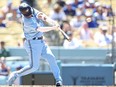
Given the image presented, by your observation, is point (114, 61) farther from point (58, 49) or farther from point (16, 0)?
point (16, 0)

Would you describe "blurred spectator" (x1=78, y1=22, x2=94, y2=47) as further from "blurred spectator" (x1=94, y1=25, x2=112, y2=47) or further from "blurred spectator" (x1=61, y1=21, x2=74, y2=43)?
"blurred spectator" (x1=61, y1=21, x2=74, y2=43)

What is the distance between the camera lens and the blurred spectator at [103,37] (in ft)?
45.5

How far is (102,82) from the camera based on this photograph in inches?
430

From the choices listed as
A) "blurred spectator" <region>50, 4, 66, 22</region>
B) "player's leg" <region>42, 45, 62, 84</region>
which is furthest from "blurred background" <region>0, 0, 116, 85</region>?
"player's leg" <region>42, 45, 62, 84</region>

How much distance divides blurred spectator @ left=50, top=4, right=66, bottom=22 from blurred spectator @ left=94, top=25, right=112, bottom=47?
4.42 ft

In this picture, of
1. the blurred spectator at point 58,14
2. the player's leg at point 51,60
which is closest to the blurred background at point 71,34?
the blurred spectator at point 58,14

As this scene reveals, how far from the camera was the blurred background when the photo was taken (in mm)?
12078

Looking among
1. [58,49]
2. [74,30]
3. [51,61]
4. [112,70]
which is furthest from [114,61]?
[51,61]

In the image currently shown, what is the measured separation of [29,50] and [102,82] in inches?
142

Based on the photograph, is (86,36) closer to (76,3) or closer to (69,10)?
(69,10)

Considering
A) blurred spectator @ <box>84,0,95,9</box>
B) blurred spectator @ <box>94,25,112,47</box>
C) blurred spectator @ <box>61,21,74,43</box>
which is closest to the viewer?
blurred spectator @ <box>94,25,112,47</box>

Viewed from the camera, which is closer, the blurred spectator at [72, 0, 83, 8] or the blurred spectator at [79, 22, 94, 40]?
the blurred spectator at [79, 22, 94, 40]

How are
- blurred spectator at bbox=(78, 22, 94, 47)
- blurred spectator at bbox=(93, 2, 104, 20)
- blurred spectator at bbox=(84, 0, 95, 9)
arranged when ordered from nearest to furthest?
blurred spectator at bbox=(78, 22, 94, 47)
blurred spectator at bbox=(93, 2, 104, 20)
blurred spectator at bbox=(84, 0, 95, 9)

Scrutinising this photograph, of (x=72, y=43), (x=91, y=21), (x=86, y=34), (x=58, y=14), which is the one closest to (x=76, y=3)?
(x=58, y=14)
